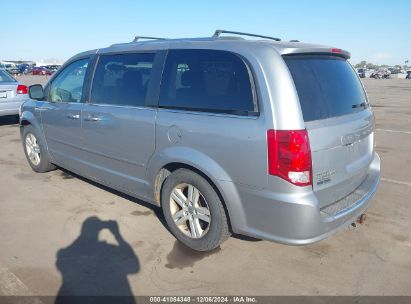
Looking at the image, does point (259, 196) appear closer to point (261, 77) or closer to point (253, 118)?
point (253, 118)

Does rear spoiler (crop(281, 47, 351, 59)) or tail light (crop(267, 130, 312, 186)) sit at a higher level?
rear spoiler (crop(281, 47, 351, 59))

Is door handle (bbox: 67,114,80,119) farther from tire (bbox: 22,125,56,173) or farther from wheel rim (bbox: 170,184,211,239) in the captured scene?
wheel rim (bbox: 170,184,211,239)

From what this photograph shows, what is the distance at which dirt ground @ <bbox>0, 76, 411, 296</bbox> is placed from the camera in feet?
9.69

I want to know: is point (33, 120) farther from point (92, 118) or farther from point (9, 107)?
point (9, 107)

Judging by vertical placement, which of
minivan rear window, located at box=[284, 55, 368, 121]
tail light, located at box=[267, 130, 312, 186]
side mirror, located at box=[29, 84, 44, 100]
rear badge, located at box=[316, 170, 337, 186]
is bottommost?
rear badge, located at box=[316, 170, 337, 186]

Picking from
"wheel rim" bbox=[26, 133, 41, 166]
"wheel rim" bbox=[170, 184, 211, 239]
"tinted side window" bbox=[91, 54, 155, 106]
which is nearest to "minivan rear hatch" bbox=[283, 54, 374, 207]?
"wheel rim" bbox=[170, 184, 211, 239]

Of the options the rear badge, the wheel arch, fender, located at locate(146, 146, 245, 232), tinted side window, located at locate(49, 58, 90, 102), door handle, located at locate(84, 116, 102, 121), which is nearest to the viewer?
the rear badge

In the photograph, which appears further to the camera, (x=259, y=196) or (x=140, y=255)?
(x=140, y=255)

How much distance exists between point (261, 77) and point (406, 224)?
2.51m

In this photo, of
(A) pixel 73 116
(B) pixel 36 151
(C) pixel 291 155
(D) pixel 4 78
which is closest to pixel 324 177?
(C) pixel 291 155

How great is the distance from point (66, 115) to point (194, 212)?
94.3 inches

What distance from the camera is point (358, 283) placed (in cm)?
297

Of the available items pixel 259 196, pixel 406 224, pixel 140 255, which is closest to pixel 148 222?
pixel 140 255

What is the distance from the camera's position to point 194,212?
3.46 meters
